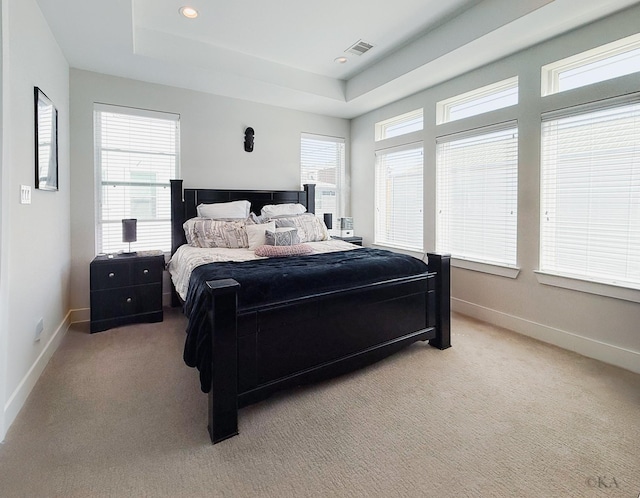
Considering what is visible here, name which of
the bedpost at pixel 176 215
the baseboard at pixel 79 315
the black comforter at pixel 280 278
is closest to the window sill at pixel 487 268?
the black comforter at pixel 280 278

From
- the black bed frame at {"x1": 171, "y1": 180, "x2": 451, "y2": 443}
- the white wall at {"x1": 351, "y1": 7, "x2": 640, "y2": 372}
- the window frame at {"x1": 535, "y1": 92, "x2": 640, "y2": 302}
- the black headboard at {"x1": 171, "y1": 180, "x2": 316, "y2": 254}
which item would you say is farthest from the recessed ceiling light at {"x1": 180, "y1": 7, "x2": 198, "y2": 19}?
the window frame at {"x1": 535, "y1": 92, "x2": 640, "y2": 302}

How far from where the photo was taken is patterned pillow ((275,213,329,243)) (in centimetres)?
395

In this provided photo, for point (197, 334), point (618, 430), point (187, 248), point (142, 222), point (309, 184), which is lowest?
point (618, 430)

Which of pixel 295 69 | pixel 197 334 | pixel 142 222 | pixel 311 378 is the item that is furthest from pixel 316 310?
pixel 295 69

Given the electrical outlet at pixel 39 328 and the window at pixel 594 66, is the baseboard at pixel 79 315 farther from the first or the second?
the window at pixel 594 66

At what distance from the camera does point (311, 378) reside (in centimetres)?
217

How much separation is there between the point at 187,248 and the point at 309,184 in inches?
81.4

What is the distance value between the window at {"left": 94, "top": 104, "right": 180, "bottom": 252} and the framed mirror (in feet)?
2.70

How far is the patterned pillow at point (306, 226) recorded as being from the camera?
3947 millimetres

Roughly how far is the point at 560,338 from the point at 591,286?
1.77ft

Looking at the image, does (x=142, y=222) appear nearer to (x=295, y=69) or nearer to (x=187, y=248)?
(x=187, y=248)

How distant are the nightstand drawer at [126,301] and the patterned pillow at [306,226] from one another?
153 cm

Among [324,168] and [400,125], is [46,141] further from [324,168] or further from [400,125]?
[400,125]

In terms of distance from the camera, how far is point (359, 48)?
3631 millimetres
